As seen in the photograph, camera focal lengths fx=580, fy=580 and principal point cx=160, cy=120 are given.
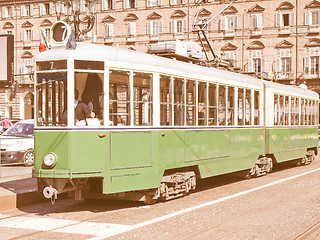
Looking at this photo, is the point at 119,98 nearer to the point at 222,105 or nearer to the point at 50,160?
the point at 50,160

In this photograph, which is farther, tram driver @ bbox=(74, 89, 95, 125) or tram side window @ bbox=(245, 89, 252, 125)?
tram side window @ bbox=(245, 89, 252, 125)

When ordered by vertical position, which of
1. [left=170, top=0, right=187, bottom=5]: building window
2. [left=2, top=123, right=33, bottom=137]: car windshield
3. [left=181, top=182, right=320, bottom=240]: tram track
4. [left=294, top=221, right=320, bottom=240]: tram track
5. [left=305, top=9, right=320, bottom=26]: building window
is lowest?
[left=294, top=221, right=320, bottom=240]: tram track

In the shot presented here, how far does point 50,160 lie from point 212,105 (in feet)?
14.9

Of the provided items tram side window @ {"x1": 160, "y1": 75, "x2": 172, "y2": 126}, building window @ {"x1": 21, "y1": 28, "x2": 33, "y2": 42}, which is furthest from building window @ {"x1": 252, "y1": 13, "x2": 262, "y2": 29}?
tram side window @ {"x1": 160, "y1": 75, "x2": 172, "y2": 126}

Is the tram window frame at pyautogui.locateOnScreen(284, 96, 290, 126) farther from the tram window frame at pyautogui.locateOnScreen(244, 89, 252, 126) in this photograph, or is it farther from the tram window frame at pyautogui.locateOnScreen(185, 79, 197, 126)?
the tram window frame at pyautogui.locateOnScreen(185, 79, 197, 126)

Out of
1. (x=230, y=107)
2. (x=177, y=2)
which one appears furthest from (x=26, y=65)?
(x=230, y=107)

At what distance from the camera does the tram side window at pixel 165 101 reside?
10.9 metres

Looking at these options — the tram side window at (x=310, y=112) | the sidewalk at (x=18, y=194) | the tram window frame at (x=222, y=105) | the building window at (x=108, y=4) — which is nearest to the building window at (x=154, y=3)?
the building window at (x=108, y=4)

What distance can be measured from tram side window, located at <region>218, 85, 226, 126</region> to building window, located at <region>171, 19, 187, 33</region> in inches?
1634

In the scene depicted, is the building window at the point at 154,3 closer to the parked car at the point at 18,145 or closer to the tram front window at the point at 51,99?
the parked car at the point at 18,145

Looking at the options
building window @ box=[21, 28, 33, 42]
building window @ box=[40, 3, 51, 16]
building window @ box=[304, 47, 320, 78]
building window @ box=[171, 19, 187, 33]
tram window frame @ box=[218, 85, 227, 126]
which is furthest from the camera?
building window @ box=[21, 28, 33, 42]

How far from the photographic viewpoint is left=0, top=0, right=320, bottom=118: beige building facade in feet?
167

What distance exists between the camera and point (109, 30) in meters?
57.0

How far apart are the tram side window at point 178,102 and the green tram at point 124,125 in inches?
0.8
